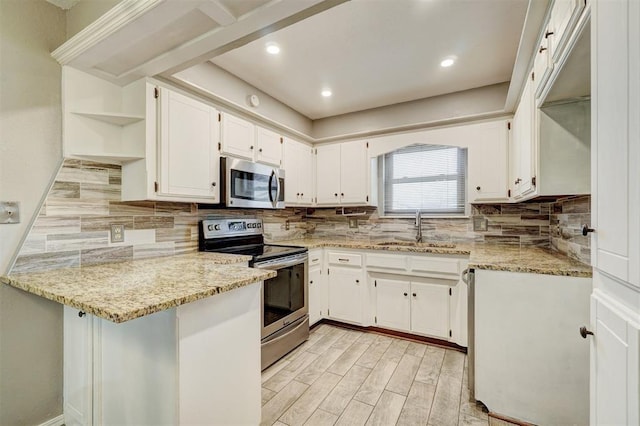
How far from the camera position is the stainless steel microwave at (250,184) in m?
2.42

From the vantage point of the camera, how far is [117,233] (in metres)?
1.97

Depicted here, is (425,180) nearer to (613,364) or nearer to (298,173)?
(298,173)

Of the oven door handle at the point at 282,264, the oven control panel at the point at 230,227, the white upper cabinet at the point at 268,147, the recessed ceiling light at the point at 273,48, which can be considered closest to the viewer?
the recessed ceiling light at the point at 273,48

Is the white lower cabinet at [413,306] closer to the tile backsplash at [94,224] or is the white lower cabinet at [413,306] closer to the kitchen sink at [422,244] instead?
the kitchen sink at [422,244]

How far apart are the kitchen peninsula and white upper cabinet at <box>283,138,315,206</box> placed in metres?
1.74

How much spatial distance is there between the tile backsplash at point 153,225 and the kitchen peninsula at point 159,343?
0.17m

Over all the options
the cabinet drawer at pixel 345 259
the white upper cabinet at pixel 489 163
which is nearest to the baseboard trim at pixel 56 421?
the cabinet drawer at pixel 345 259

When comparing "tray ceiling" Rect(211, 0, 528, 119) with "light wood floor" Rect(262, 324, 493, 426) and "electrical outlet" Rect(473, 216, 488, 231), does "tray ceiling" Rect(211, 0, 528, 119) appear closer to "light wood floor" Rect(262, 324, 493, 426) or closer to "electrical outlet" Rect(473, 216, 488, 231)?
"electrical outlet" Rect(473, 216, 488, 231)

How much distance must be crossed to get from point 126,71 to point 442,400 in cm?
294

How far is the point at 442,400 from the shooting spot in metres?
1.93

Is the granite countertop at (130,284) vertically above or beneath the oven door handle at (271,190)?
beneath

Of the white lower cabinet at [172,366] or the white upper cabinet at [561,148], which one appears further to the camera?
the white upper cabinet at [561,148]

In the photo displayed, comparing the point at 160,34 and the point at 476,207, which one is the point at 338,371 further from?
the point at 160,34

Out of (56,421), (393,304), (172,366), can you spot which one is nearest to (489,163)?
(393,304)
